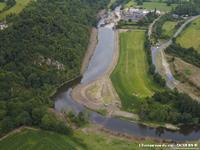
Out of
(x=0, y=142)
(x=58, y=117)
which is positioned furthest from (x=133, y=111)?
(x=0, y=142)

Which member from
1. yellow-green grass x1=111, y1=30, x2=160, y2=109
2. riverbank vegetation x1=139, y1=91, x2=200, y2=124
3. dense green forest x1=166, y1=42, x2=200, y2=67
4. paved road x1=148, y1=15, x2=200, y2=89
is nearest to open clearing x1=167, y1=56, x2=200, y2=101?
paved road x1=148, y1=15, x2=200, y2=89

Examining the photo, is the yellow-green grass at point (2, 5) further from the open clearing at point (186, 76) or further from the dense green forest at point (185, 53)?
the open clearing at point (186, 76)

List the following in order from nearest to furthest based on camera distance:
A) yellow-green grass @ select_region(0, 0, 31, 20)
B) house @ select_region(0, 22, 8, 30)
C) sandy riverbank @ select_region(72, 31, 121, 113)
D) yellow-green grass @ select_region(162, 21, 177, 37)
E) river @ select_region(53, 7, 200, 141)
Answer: river @ select_region(53, 7, 200, 141) → sandy riverbank @ select_region(72, 31, 121, 113) → house @ select_region(0, 22, 8, 30) → yellow-green grass @ select_region(0, 0, 31, 20) → yellow-green grass @ select_region(162, 21, 177, 37)

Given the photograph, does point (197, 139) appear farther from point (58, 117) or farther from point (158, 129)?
point (58, 117)

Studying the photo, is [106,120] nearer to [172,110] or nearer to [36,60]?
[172,110]

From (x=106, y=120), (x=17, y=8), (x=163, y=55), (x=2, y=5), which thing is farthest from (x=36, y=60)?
(x=163, y=55)

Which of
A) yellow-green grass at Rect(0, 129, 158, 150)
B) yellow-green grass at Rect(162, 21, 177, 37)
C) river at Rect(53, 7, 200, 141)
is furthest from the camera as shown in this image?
yellow-green grass at Rect(162, 21, 177, 37)

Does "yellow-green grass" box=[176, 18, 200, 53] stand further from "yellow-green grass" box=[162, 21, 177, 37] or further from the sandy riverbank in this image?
the sandy riverbank
